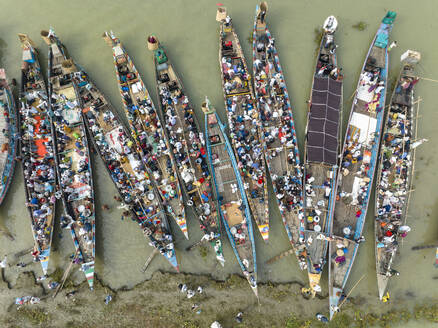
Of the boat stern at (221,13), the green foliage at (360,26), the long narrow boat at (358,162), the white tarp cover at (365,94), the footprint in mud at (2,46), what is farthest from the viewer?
the footprint in mud at (2,46)

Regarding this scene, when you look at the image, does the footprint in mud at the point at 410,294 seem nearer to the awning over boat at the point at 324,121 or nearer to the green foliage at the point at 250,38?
the awning over boat at the point at 324,121

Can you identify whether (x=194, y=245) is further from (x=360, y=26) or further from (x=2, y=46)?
(x=2, y=46)

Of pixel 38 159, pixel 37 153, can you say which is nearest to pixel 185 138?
pixel 38 159

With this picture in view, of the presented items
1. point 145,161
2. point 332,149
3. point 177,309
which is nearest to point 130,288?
point 177,309

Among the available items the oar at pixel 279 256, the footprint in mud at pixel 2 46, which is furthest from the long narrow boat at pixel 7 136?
the oar at pixel 279 256

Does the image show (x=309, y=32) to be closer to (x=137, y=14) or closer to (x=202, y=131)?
(x=202, y=131)

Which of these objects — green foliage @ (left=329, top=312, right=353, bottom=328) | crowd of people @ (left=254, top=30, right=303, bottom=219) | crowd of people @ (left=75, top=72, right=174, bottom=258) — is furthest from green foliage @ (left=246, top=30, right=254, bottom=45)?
green foliage @ (left=329, top=312, right=353, bottom=328)

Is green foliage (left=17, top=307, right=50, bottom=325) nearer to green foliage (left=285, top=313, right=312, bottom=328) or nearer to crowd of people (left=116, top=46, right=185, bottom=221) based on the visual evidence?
crowd of people (left=116, top=46, right=185, bottom=221)
